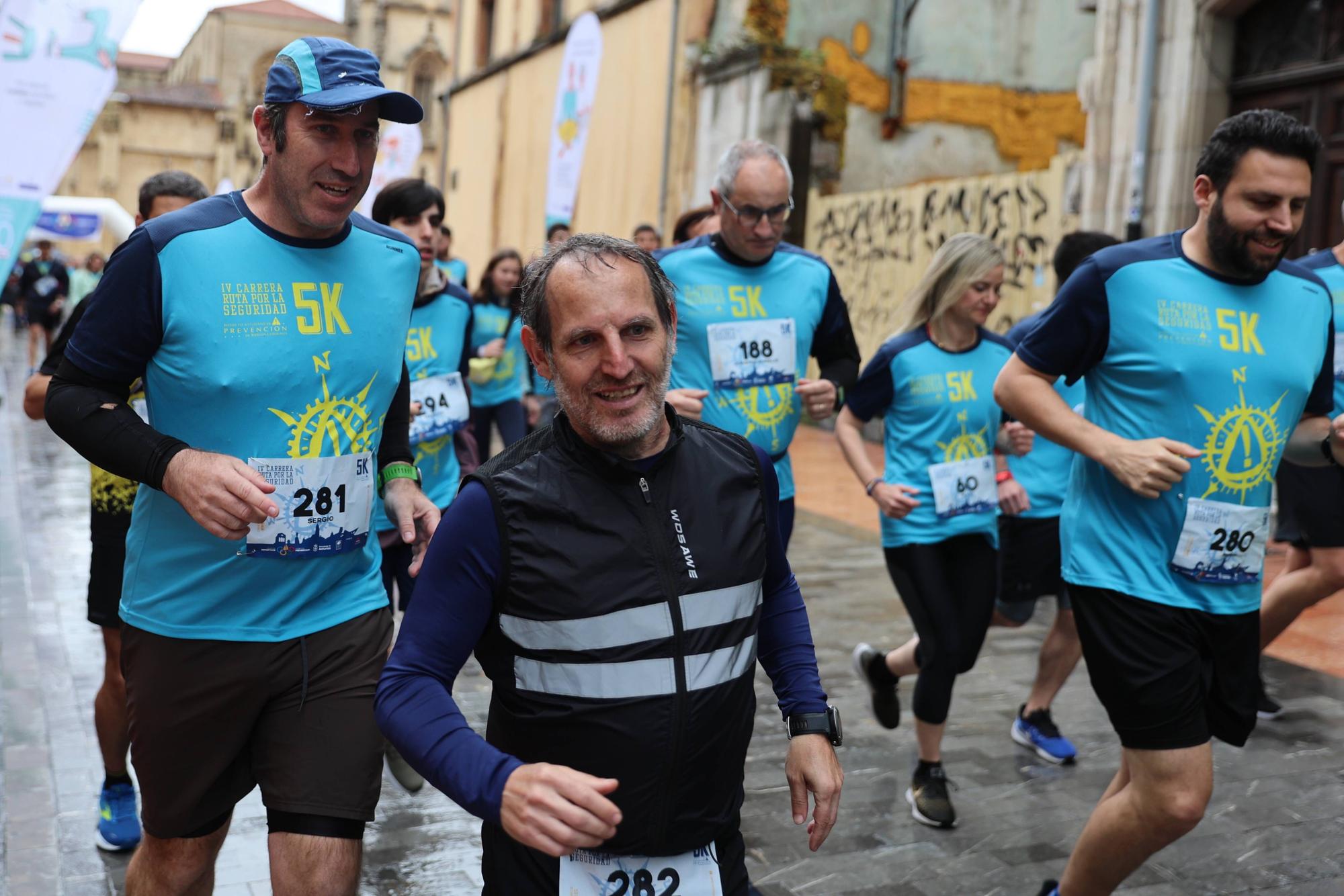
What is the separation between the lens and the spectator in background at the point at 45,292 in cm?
2484

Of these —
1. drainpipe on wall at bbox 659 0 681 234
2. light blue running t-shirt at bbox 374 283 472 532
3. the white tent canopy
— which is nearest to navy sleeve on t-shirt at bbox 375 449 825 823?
light blue running t-shirt at bbox 374 283 472 532

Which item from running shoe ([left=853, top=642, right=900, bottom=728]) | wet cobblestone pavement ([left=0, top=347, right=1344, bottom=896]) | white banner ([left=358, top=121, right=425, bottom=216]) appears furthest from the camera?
white banner ([left=358, top=121, right=425, bottom=216])

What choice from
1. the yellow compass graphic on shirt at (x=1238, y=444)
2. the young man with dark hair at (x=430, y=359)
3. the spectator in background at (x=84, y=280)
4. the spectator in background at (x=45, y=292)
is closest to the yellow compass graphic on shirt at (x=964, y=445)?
the yellow compass graphic on shirt at (x=1238, y=444)

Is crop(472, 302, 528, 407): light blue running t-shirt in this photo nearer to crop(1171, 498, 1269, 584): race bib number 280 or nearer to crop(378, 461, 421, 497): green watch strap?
crop(378, 461, 421, 497): green watch strap

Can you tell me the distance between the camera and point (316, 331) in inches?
116

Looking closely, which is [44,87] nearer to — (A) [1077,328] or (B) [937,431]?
(B) [937,431]

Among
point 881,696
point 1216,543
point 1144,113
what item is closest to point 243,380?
point 1216,543

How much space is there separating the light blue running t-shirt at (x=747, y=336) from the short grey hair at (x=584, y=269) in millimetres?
2419

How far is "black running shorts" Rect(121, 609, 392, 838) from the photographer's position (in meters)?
2.90

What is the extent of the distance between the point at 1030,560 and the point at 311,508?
11.7ft

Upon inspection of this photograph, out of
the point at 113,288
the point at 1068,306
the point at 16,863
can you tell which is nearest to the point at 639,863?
the point at 113,288

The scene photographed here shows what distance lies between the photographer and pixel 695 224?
6.58 meters

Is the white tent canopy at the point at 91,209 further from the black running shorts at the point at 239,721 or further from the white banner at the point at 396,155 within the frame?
the black running shorts at the point at 239,721

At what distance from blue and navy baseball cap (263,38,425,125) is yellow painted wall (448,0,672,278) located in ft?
56.7
